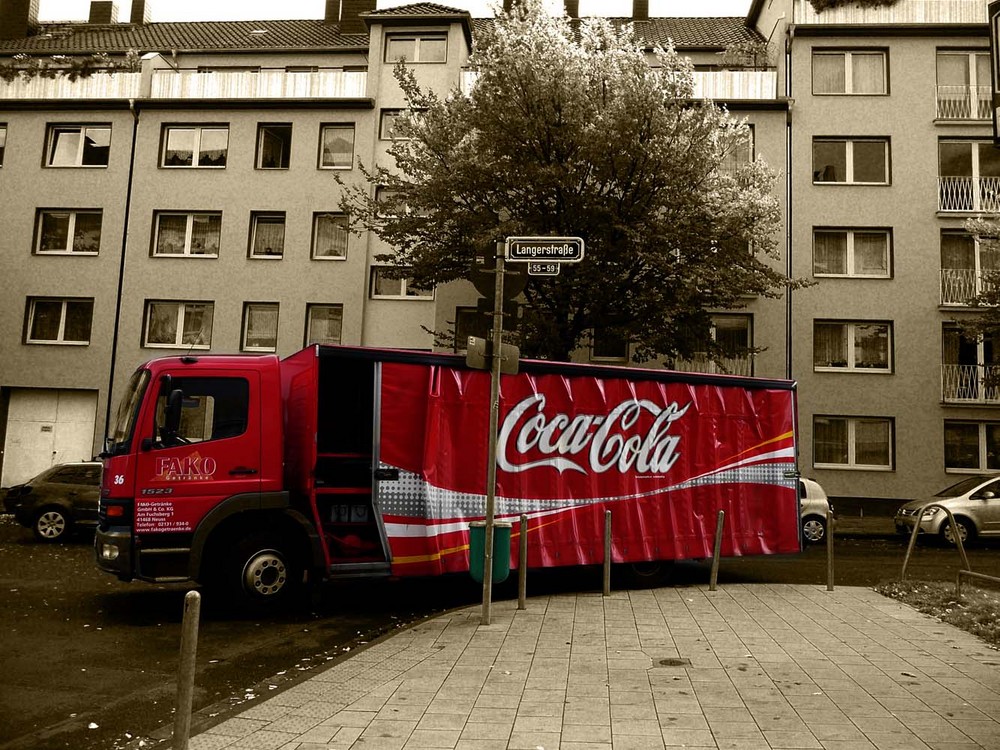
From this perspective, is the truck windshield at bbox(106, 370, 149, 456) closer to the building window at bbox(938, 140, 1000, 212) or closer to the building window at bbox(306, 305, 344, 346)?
the building window at bbox(306, 305, 344, 346)

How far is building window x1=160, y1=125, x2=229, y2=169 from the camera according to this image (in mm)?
28328

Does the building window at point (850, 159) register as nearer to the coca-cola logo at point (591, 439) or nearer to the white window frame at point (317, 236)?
the white window frame at point (317, 236)

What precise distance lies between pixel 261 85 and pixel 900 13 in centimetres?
2055

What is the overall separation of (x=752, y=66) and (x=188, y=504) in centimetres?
2497

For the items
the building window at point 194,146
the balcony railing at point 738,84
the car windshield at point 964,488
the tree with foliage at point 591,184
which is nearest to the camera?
the tree with foliage at point 591,184

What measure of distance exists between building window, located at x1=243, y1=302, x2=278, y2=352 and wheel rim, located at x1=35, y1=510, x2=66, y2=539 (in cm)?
1255

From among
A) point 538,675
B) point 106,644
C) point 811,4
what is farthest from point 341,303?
point 538,675

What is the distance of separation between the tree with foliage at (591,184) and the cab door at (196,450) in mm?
9164

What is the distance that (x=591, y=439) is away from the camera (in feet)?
34.3

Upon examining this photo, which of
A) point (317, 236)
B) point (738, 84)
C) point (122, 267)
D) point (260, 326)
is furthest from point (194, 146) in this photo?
point (738, 84)

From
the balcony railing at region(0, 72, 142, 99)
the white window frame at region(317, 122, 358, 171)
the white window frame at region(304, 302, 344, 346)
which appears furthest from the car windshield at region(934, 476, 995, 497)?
the balcony railing at region(0, 72, 142, 99)

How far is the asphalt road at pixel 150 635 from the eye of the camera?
548 centimetres

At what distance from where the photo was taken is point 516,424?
1000 centimetres

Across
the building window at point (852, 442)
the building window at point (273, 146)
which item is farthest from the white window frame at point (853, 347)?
the building window at point (273, 146)
